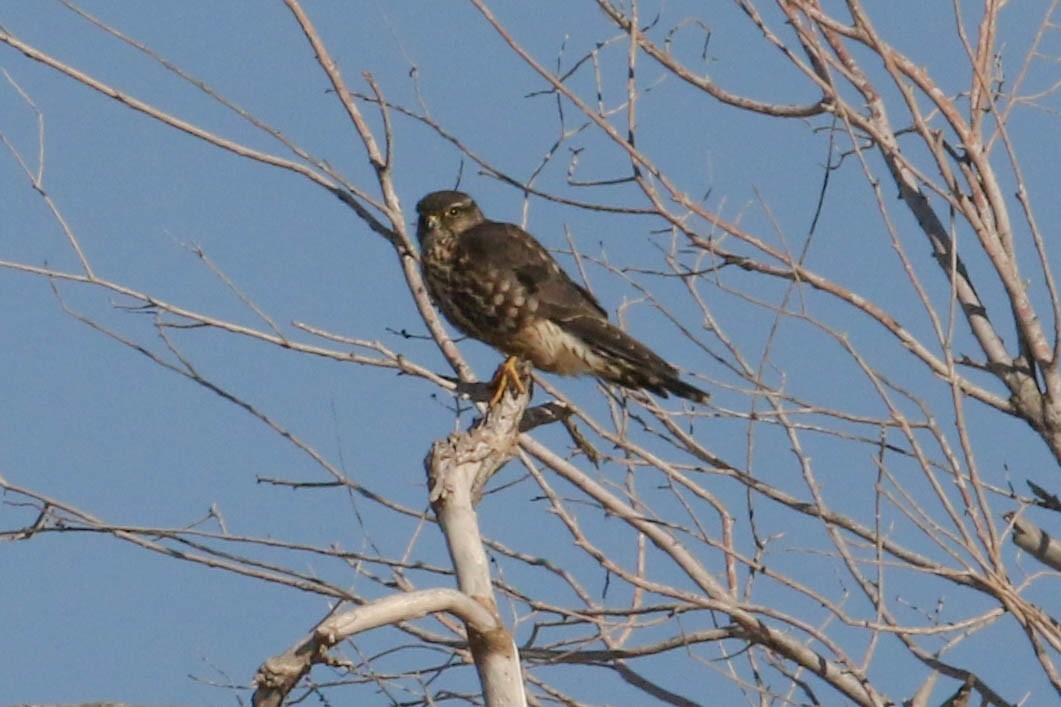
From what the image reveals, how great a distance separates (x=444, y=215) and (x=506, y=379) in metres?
1.30

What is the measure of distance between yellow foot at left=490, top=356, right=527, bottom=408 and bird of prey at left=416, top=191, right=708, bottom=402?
436 mm

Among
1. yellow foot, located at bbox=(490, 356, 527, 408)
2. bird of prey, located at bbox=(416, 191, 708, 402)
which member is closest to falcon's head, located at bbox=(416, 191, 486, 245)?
bird of prey, located at bbox=(416, 191, 708, 402)

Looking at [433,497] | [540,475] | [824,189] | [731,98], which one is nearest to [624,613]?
[540,475]

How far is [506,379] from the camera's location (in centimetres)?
457

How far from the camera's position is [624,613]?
3.86m

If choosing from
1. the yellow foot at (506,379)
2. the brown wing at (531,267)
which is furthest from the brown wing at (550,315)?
the yellow foot at (506,379)

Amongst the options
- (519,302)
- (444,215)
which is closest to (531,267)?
(519,302)

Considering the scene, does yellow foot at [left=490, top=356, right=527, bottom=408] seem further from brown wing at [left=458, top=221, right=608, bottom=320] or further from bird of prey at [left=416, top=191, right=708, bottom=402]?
brown wing at [left=458, top=221, right=608, bottom=320]

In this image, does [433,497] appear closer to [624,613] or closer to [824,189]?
[624,613]

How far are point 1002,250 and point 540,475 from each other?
123cm

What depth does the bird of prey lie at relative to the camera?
5.27 metres

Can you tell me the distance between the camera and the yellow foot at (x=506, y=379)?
4336 mm

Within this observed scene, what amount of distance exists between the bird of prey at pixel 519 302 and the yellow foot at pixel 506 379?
44cm

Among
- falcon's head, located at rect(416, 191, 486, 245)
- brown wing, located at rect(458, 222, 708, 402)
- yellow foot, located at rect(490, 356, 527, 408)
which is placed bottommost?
yellow foot, located at rect(490, 356, 527, 408)
